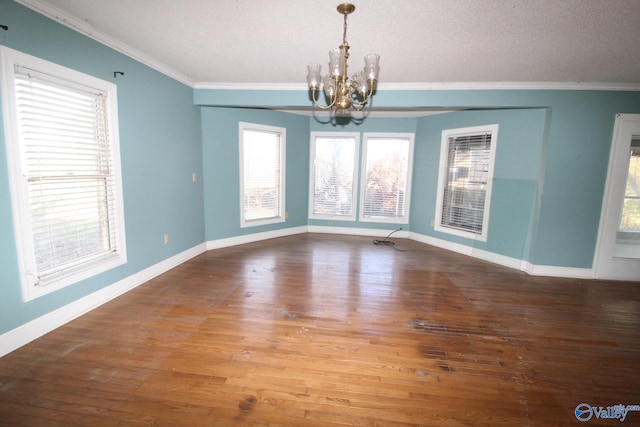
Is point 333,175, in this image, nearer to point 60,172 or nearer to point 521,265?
point 521,265

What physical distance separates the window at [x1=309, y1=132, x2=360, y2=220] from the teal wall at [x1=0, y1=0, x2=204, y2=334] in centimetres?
237

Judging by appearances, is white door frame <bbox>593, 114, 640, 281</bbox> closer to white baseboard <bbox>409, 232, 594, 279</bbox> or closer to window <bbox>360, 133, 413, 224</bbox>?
white baseboard <bbox>409, 232, 594, 279</bbox>

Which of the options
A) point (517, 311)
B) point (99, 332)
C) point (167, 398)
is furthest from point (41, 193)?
point (517, 311)

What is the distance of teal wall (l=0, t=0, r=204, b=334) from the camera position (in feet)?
6.54

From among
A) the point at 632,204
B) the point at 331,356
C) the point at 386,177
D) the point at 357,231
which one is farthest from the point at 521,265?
the point at 331,356

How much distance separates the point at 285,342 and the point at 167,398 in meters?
0.86

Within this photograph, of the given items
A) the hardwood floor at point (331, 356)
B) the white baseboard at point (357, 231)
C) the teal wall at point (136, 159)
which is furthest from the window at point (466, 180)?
the teal wall at point (136, 159)

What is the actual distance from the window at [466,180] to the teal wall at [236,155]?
14 cm

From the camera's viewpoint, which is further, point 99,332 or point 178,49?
point 178,49

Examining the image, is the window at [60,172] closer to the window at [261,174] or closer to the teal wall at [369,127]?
the window at [261,174]

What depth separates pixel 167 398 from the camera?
1.69 meters

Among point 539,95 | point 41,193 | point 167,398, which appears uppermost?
point 539,95

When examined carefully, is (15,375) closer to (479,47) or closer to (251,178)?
(251,178)

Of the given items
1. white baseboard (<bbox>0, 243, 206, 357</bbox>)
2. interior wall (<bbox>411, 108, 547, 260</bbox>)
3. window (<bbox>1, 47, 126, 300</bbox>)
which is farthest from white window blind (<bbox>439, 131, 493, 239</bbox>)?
window (<bbox>1, 47, 126, 300</bbox>)
